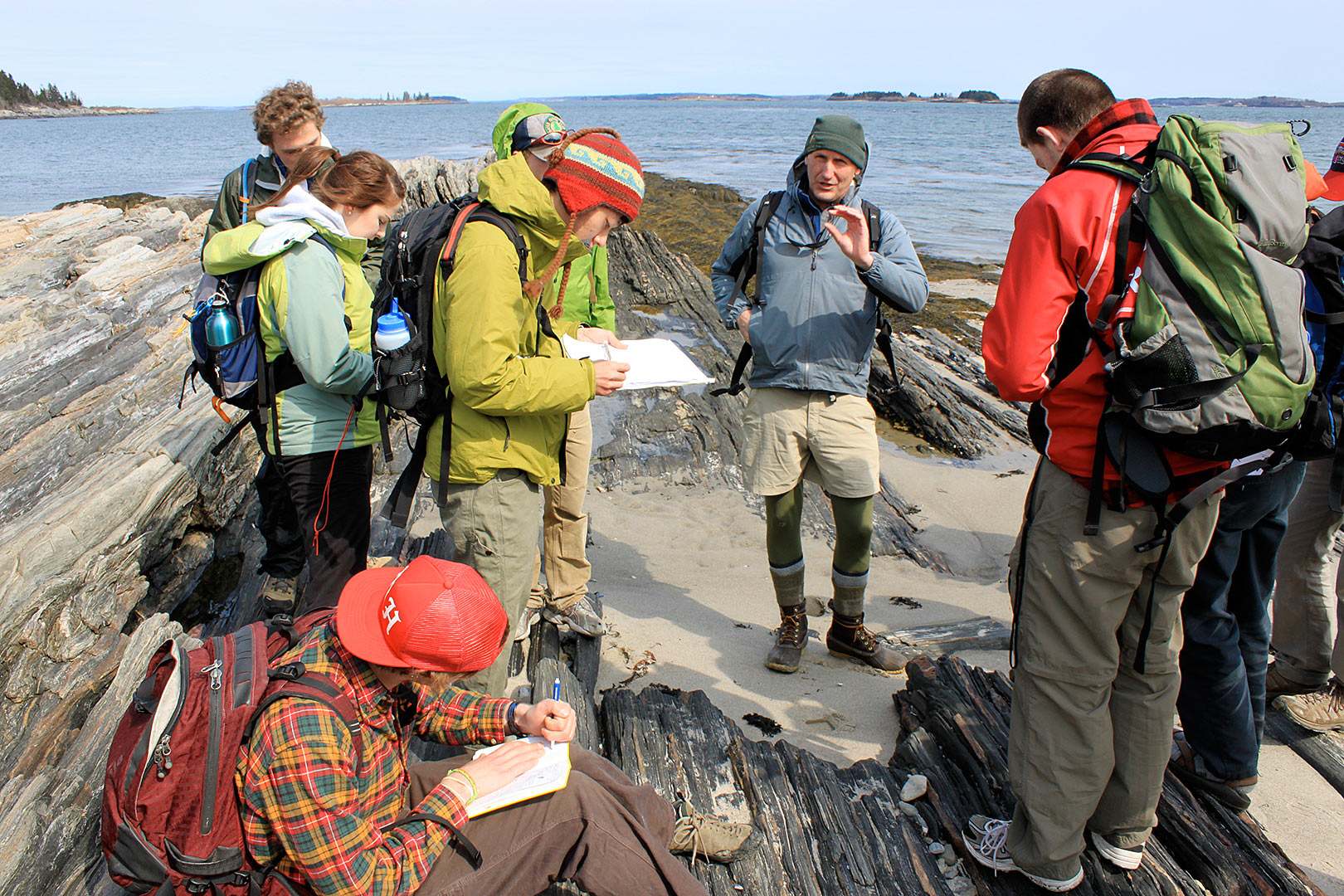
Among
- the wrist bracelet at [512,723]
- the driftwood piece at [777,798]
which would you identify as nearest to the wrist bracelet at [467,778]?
the wrist bracelet at [512,723]

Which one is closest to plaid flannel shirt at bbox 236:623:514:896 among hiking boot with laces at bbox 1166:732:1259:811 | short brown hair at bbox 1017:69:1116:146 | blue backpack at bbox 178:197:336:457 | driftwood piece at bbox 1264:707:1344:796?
blue backpack at bbox 178:197:336:457

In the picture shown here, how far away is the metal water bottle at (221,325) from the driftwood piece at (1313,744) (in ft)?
15.3

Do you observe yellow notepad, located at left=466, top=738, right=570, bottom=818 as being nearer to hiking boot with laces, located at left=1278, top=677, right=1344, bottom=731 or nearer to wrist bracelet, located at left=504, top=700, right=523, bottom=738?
wrist bracelet, located at left=504, top=700, right=523, bottom=738

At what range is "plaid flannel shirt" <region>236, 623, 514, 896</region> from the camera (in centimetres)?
184

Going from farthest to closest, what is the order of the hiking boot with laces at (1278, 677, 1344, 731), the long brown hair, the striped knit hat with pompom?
the hiking boot with laces at (1278, 677, 1344, 731)
the long brown hair
the striped knit hat with pompom

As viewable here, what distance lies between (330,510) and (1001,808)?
2877mm

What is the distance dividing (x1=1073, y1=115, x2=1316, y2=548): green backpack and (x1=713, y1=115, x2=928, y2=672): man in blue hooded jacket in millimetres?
1714

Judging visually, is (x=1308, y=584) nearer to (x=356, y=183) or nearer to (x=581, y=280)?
(x=581, y=280)

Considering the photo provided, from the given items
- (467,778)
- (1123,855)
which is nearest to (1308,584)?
(1123,855)

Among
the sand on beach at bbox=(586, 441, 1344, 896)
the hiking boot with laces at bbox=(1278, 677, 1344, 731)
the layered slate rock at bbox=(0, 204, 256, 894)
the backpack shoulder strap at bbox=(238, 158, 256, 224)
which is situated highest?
the backpack shoulder strap at bbox=(238, 158, 256, 224)

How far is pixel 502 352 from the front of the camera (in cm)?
264

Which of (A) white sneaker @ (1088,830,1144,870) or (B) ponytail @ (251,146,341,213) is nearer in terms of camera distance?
(A) white sneaker @ (1088,830,1144,870)

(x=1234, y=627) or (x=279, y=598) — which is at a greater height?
(x=1234, y=627)

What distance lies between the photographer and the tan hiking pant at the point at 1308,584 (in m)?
3.75
